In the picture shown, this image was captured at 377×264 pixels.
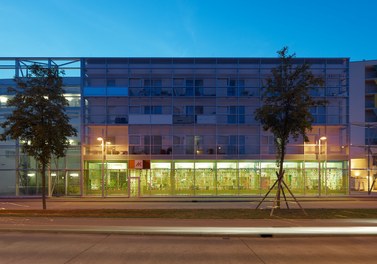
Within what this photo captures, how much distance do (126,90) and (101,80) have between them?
3164 millimetres

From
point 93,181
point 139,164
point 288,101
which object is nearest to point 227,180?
point 139,164

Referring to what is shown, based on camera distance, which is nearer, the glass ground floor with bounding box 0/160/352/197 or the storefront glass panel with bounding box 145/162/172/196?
→ the glass ground floor with bounding box 0/160/352/197

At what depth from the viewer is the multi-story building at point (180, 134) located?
→ 34750mm

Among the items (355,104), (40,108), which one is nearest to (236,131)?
(40,108)

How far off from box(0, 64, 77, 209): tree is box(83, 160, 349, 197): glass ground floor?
→ 1470 centimetres

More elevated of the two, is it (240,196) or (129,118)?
(129,118)

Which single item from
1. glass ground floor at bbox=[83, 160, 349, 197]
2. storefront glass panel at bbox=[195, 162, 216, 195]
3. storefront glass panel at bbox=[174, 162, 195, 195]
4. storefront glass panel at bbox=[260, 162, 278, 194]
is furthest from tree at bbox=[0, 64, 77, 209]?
storefront glass panel at bbox=[260, 162, 278, 194]

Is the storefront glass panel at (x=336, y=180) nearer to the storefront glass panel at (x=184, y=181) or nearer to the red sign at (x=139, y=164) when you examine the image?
the storefront glass panel at (x=184, y=181)

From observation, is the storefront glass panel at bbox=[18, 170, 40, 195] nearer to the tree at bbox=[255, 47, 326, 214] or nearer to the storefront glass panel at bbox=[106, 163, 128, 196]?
the storefront glass panel at bbox=[106, 163, 128, 196]

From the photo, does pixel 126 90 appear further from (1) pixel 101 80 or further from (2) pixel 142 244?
(2) pixel 142 244

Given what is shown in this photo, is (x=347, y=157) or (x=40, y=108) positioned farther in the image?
(x=347, y=157)

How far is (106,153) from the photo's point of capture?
116 feet

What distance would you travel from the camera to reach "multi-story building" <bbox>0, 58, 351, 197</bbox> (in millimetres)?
34750

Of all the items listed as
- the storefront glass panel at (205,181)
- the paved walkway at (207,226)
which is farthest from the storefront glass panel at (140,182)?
the paved walkway at (207,226)
